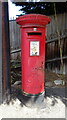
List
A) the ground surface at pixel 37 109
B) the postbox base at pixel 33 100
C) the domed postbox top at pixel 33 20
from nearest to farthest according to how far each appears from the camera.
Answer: the domed postbox top at pixel 33 20
the ground surface at pixel 37 109
the postbox base at pixel 33 100

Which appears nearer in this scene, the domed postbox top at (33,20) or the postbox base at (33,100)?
Result: the domed postbox top at (33,20)

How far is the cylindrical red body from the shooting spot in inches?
95.0

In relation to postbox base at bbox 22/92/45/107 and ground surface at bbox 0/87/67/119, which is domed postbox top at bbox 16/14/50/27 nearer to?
postbox base at bbox 22/92/45/107

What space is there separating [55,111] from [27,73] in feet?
3.14

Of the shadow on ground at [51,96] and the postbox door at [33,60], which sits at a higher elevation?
the postbox door at [33,60]

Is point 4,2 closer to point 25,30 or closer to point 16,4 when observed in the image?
point 25,30

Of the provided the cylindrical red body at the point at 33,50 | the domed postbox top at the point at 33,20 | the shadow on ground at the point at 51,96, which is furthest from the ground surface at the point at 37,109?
the domed postbox top at the point at 33,20

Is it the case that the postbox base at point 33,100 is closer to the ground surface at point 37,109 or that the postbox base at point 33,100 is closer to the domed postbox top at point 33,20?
the ground surface at point 37,109

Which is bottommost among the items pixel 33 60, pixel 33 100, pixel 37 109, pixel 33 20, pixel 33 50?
pixel 37 109

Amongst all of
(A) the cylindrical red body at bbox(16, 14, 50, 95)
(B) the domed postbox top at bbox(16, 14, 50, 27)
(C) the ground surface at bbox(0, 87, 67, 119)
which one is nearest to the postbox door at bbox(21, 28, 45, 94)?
(A) the cylindrical red body at bbox(16, 14, 50, 95)

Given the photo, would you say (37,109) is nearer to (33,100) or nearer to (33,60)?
(33,100)

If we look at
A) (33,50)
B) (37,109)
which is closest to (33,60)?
(33,50)

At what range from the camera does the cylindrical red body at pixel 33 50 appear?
241 cm

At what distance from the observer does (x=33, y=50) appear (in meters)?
2.54
